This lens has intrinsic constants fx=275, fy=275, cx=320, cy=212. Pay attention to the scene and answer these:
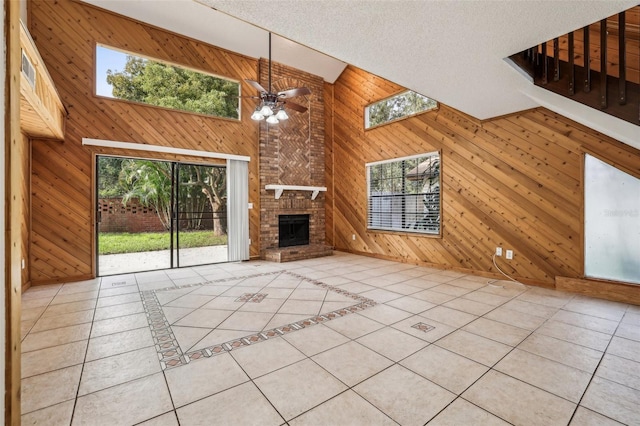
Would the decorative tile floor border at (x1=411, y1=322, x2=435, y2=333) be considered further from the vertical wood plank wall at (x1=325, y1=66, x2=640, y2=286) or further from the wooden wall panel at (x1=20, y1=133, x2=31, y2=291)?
the wooden wall panel at (x1=20, y1=133, x2=31, y2=291)

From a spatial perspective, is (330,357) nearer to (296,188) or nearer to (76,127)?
(296,188)

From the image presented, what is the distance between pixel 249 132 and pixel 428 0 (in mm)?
4901

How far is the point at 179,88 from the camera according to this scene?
625cm

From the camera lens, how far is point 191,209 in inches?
223

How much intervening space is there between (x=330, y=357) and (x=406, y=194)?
4316 millimetres

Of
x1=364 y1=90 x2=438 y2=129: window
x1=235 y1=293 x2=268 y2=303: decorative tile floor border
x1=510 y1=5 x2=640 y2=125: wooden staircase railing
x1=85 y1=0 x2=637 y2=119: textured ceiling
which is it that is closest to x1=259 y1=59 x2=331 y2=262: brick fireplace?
x1=364 y1=90 x2=438 y2=129: window

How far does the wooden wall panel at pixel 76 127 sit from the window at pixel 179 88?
59cm

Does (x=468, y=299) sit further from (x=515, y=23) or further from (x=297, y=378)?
(x=515, y=23)

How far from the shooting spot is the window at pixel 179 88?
5.48 m

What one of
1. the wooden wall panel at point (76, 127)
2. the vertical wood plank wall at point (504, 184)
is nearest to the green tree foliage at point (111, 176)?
the wooden wall panel at point (76, 127)

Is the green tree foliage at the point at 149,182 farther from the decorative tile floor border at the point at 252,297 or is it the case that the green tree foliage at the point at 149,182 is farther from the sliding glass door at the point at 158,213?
the decorative tile floor border at the point at 252,297

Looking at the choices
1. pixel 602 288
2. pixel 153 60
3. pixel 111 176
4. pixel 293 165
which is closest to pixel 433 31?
pixel 602 288

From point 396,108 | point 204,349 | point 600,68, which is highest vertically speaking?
point 396,108

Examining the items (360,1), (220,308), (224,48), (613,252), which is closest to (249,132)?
(224,48)
